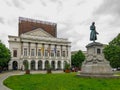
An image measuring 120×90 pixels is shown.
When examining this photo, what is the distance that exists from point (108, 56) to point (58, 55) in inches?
1297

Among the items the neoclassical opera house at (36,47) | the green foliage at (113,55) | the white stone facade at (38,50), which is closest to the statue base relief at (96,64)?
the green foliage at (113,55)

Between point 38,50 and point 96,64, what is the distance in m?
58.9

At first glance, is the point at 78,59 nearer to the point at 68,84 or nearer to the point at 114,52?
the point at 114,52

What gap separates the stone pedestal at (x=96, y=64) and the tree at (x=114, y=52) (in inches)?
1195

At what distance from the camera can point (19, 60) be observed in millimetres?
80312

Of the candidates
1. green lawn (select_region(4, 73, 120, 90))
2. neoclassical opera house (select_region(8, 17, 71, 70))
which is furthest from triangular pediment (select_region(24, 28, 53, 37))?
green lawn (select_region(4, 73, 120, 90))

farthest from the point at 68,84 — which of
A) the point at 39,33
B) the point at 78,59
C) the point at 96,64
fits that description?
the point at 78,59

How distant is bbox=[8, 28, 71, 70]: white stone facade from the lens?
264 ft


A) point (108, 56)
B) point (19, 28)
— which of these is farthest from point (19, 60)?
point (108, 56)

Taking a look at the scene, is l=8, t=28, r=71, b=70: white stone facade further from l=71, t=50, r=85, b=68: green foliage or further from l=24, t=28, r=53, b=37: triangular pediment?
l=71, t=50, r=85, b=68: green foliage

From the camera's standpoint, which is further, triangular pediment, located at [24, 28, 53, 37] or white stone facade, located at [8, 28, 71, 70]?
triangular pediment, located at [24, 28, 53, 37]

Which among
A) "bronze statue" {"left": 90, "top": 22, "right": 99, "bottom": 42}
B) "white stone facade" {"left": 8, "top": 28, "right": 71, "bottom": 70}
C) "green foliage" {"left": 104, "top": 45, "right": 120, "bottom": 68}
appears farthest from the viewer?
"white stone facade" {"left": 8, "top": 28, "right": 71, "bottom": 70}

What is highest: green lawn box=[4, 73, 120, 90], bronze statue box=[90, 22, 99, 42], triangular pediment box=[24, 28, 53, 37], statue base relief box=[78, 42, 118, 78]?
triangular pediment box=[24, 28, 53, 37]

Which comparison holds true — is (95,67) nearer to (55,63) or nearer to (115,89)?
(115,89)
